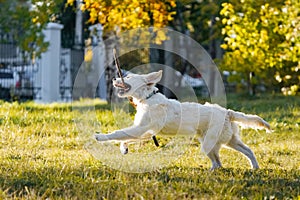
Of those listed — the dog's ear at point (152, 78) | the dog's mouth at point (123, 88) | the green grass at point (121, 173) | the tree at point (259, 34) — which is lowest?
the green grass at point (121, 173)

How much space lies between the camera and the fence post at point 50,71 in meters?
17.0

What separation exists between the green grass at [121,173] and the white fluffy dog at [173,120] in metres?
0.27

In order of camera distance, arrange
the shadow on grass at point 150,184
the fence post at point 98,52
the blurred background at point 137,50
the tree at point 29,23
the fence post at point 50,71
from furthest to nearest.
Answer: the fence post at point 50,71 < the fence post at point 98,52 < the tree at point 29,23 < the blurred background at point 137,50 < the shadow on grass at point 150,184

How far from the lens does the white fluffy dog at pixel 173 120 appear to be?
521cm

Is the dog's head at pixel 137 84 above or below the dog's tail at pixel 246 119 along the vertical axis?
above

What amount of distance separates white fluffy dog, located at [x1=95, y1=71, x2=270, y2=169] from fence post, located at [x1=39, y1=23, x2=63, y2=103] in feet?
37.9

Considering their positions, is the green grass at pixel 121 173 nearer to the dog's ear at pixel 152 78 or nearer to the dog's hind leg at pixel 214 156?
the dog's hind leg at pixel 214 156

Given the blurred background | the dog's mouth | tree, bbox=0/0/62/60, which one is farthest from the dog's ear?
tree, bbox=0/0/62/60

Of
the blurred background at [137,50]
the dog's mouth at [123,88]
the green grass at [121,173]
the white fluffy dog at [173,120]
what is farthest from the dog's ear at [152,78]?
the blurred background at [137,50]

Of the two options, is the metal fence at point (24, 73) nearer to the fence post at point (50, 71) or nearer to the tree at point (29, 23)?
the fence post at point (50, 71)

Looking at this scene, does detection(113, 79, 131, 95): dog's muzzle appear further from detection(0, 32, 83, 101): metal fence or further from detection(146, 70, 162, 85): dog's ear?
detection(0, 32, 83, 101): metal fence

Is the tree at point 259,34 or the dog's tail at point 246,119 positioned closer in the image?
the dog's tail at point 246,119

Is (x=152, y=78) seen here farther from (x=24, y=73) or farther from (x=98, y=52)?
(x=24, y=73)

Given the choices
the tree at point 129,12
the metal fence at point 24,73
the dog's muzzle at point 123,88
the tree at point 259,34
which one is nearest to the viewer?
the dog's muzzle at point 123,88
